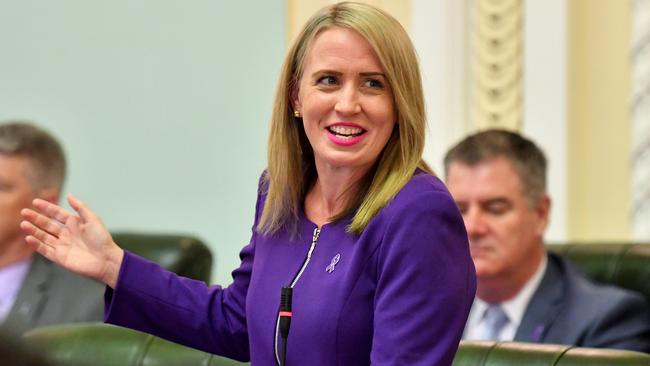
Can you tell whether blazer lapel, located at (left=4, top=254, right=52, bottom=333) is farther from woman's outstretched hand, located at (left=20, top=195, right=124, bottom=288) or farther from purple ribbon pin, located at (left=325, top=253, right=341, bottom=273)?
purple ribbon pin, located at (left=325, top=253, right=341, bottom=273)

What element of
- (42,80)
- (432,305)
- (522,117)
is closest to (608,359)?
(432,305)

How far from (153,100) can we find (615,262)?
206cm

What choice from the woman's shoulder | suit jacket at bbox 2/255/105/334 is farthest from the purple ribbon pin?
suit jacket at bbox 2/255/105/334

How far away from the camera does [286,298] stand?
1820 mm

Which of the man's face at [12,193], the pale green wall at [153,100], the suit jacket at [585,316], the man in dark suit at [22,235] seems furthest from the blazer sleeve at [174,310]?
the pale green wall at [153,100]

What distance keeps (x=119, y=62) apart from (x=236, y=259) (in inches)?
37.2

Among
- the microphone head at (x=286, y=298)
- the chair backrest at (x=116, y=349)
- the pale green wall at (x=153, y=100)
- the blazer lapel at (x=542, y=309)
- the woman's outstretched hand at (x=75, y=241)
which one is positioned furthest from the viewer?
the pale green wall at (x=153, y=100)

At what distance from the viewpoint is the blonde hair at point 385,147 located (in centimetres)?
185

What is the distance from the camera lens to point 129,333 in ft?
8.02

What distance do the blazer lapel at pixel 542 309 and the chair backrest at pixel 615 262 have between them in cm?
18

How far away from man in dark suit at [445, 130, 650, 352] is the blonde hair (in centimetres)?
164

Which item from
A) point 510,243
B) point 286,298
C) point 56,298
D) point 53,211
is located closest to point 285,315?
→ point 286,298

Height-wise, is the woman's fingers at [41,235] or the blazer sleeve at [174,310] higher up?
the woman's fingers at [41,235]

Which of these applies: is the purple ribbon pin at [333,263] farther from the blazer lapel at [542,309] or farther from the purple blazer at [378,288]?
the blazer lapel at [542,309]
